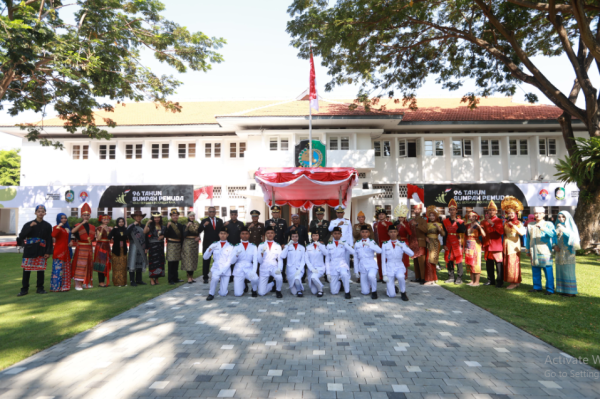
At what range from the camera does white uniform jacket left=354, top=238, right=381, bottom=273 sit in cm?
736

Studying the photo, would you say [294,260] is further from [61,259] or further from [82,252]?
[61,259]

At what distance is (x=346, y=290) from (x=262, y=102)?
21338 millimetres

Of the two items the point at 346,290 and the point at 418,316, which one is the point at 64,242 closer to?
the point at 346,290

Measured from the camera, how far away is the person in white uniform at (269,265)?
734 cm

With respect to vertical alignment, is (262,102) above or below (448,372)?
above

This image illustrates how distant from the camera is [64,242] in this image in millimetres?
7945

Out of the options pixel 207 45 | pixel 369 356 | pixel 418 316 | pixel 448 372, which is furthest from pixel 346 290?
pixel 207 45

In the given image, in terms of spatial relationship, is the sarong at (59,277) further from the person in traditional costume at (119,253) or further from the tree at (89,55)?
the tree at (89,55)

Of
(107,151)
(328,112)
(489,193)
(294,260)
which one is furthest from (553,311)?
(107,151)

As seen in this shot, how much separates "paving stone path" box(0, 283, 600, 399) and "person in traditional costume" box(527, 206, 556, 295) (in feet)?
7.59

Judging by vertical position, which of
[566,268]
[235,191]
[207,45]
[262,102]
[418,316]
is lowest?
[418,316]

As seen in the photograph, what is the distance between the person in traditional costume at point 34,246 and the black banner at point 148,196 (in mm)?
12987

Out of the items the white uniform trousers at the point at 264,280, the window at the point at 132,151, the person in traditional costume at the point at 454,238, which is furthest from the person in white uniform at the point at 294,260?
the window at the point at 132,151

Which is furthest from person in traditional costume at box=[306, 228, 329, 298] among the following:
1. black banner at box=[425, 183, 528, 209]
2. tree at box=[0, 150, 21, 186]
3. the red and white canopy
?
tree at box=[0, 150, 21, 186]
